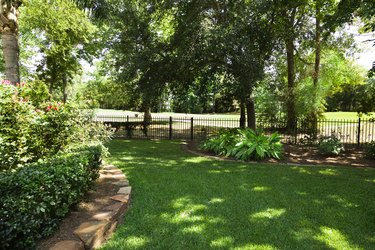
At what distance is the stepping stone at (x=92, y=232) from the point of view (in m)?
2.63

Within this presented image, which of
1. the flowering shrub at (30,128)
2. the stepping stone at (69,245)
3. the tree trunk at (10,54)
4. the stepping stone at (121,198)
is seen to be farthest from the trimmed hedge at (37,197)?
the tree trunk at (10,54)

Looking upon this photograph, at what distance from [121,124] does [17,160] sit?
→ 10382 mm

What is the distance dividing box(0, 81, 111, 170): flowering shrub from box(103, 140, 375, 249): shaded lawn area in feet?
4.97

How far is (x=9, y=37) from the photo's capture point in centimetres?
597

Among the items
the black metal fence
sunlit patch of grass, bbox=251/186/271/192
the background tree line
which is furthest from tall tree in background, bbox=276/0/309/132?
sunlit patch of grass, bbox=251/186/271/192

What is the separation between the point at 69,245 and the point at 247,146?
578 cm

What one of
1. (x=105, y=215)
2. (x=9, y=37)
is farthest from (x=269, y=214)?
(x=9, y=37)

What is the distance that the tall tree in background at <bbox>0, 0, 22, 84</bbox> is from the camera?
5.93 metres

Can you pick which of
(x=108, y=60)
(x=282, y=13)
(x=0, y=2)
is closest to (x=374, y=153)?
(x=282, y=13)

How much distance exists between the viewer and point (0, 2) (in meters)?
6.11

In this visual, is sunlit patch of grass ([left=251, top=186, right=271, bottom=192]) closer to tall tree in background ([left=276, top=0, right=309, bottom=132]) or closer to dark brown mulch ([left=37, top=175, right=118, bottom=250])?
dark brown mulch ([left=37, top=175, right=118, bottom=250])

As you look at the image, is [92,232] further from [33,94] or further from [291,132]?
[291,132]

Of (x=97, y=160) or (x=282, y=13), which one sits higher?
(x=282, y=13)

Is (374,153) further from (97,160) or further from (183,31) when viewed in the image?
(97,160)
